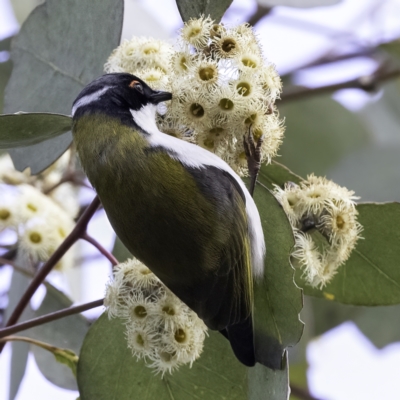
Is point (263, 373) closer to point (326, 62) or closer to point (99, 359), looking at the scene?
point (99, 359)

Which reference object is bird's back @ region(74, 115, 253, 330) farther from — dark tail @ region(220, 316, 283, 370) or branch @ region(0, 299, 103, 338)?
branch @ region(0, 299, 103, 338)

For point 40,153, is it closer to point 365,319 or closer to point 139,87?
point 139,87

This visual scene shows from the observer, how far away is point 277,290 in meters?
1.79

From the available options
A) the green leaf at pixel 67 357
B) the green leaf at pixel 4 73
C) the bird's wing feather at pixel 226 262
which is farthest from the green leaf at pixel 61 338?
the green leaf at pixel 4 73

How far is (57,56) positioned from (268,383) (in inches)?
45.6

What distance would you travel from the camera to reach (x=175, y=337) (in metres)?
1.83

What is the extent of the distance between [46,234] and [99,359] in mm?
658

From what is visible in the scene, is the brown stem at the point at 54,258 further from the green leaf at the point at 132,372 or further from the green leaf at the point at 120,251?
the green leaf at the point at 120,251

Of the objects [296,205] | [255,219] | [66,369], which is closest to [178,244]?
[255,219]

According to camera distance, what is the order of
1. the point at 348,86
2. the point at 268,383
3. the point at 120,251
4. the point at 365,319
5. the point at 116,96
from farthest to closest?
the point at 365,319 < the point at 348,86 < the point at 120,251 < the point at 116,96 < the point at 268,383

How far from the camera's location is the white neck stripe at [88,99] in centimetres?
207

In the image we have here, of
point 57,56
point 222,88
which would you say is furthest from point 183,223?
point 57,56

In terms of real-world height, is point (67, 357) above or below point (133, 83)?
below

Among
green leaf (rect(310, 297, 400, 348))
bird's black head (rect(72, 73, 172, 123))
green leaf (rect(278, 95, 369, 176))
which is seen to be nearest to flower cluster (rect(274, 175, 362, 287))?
bird's black head (rect(72, 73, 172, 123))
